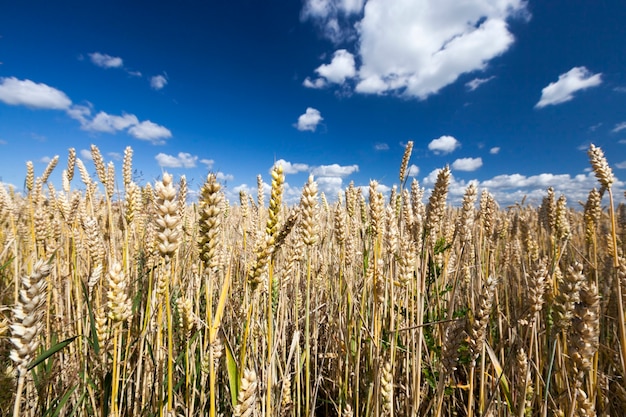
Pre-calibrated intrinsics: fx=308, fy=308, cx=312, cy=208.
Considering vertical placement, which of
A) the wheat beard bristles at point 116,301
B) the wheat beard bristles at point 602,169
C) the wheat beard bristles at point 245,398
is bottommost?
the wheat beard bristles at point 245,398

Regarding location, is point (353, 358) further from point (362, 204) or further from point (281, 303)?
point (362, 204)

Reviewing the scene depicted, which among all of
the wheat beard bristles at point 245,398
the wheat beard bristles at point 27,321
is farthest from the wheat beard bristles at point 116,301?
the wheat beard bristles at point 245,398

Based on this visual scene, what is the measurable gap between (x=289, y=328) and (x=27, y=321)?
7.93 feet

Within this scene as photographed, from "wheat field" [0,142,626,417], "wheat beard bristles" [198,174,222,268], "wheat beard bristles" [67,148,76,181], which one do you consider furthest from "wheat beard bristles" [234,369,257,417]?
"wheat beard bristles" [67,148,76,181]

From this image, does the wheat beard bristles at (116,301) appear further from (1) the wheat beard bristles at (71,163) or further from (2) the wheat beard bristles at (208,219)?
(1) the wheat beard bristles at (71,163)

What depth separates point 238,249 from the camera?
3.57 m

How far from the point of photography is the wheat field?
3.62 feet

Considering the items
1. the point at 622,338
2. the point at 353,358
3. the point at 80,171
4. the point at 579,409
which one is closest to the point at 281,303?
the point at 353,358

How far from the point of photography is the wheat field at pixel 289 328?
1.10 m

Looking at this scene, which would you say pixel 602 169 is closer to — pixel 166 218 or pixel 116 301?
pixel 166 218

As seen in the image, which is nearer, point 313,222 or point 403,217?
point 313,222

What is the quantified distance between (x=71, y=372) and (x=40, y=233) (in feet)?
3.58

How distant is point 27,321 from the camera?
797mm

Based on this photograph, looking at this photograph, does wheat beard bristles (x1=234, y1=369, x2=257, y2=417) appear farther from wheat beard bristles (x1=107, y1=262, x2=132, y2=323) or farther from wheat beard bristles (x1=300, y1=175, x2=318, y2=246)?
wheat beard bristles (x1=300, y1=175, x2=318, y2=246)
